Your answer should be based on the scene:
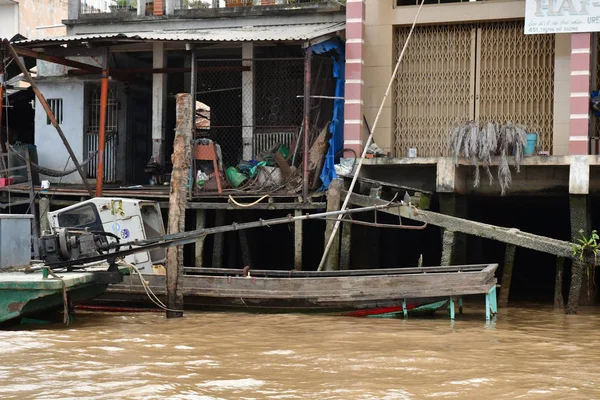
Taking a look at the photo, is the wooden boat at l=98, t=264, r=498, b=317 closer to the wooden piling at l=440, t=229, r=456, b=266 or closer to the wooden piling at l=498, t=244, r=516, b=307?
the wooden piling at l=440, t=229, r=456, b=266

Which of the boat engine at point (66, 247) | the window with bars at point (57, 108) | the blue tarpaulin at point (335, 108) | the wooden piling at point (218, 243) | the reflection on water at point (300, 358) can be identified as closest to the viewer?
the reflection on water at point (300, 358)

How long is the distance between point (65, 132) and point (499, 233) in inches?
415

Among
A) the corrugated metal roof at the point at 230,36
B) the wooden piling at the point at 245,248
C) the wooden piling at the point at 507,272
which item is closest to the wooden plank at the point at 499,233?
the wooden piling at the point at 507,272

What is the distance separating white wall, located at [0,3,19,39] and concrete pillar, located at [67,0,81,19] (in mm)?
8050

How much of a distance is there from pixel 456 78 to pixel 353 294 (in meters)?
5.69

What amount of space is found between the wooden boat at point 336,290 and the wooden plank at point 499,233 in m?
0.66

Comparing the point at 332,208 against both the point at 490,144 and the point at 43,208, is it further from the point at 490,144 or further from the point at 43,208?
the point at 43,208

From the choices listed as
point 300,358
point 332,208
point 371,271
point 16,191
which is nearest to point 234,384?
point 300,358

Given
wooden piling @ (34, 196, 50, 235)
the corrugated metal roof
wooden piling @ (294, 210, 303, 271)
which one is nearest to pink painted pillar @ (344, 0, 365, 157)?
the corrugated metal roof

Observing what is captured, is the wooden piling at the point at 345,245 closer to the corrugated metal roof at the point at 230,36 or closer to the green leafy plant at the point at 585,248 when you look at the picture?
the corrugated metal roof at the point at 230,36

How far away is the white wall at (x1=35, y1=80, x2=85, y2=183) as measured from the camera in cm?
1952

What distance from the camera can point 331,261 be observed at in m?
15.2

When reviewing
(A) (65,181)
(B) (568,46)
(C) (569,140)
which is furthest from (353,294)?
(A) (65,181)

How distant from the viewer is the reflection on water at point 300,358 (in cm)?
781
